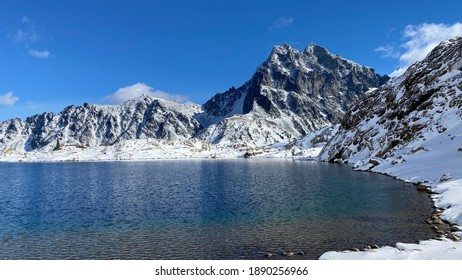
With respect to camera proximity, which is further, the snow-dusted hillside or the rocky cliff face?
the rocky cliff face

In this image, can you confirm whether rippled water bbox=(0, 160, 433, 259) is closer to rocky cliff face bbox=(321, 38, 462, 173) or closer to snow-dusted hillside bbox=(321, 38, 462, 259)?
snow-dusted hillside bbox=(321, 38, 462, 259)

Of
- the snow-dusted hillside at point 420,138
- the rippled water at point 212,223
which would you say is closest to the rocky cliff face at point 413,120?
the snow-dusted hillside at point 420,138

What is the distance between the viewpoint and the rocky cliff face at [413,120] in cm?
9475

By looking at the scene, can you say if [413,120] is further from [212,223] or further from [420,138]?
[212,223]

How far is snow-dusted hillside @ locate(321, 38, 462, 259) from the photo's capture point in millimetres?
35656

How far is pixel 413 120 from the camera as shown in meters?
118

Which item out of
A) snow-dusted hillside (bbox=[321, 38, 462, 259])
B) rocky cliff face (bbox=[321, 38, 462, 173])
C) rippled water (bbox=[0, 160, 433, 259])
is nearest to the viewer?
rippled water (bbox=[0, 160, 433, 259])

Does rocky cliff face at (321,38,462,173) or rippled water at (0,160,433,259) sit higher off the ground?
rocky cliff face at (321,38,462,173)

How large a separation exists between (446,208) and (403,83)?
125 meters

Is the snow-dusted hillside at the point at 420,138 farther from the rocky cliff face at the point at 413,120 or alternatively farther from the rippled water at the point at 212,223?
the rippled water at the point at 212,223

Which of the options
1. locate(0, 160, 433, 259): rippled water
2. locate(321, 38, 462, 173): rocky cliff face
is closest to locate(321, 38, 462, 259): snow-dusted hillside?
locate(321, 38, 462, 173): rocky cliff face

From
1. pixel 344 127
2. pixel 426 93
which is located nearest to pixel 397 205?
pixel 426 93

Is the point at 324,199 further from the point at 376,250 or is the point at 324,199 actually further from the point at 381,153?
the point at 381,153
